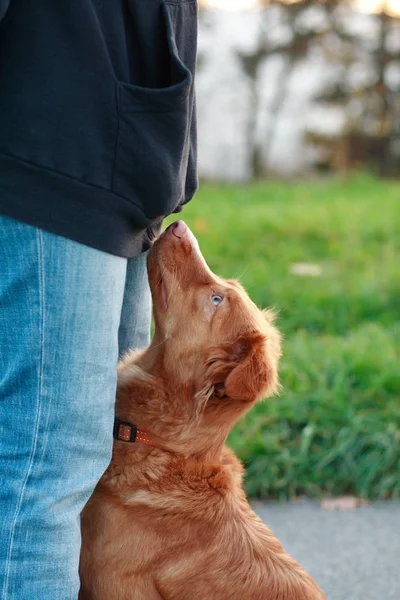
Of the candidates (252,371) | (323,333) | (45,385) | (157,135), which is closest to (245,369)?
(252,371)

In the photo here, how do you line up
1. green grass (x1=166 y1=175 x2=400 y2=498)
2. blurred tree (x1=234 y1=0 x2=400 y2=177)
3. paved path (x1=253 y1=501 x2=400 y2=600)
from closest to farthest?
paved path (x1=253 y1=501 x2=400 y2=600), green grass (x1=166 y1=175 x2=400 y2=498), blurred tree (x1=234 y1=0 x2=400 y2=177)

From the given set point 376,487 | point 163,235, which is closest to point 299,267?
point 376,487

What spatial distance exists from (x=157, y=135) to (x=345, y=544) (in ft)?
8.39

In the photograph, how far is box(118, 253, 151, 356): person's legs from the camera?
9.64 feet

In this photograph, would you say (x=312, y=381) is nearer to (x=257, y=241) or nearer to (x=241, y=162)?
(x=257, y=241)

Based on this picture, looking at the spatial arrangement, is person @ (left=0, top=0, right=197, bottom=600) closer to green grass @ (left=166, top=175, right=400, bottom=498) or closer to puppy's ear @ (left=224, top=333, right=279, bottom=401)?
puppy's ear @ (left=224, top=333, right=279, bottom=401)

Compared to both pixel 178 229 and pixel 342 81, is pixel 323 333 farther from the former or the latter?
pixel 342 81

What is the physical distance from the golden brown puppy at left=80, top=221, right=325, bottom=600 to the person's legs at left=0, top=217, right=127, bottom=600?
0.43 m

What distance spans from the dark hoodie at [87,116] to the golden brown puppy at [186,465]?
78 cm

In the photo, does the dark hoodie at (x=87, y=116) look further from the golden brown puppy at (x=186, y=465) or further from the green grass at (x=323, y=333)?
the green grass at (x=323, y=333)

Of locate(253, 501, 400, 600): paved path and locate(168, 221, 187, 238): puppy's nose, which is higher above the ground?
locate(168, 221, 187, 238): puppy's nose

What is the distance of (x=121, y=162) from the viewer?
88.6 inches

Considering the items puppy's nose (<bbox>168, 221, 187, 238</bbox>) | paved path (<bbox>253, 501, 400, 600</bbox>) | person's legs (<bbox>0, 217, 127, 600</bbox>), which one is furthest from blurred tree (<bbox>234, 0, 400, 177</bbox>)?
person's legs (<bbox>0, 217, 127, 600</bbox>)

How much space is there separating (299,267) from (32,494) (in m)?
5.19
